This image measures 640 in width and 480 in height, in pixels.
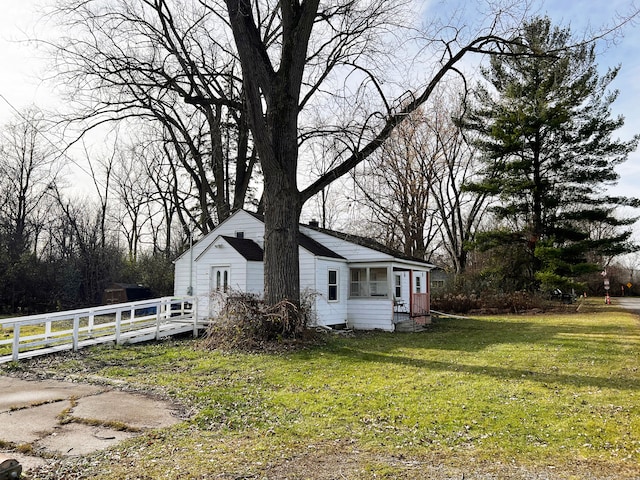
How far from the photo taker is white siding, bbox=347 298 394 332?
1753 cm

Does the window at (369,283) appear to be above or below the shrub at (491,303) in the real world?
above

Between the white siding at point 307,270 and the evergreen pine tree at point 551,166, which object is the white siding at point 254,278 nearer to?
the white siding at point 307,270

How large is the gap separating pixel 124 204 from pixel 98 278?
999 cm

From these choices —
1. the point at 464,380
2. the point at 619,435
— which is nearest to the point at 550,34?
the point at 464,380

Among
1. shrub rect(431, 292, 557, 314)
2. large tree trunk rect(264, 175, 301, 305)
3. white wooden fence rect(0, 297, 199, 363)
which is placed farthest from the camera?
shrub rect(431, 292, 557, 314)

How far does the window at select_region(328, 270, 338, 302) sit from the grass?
5424 mm

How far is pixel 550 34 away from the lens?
26.0 meters

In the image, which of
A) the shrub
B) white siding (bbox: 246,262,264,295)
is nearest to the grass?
white siding (bbox: 246,262,264,295)

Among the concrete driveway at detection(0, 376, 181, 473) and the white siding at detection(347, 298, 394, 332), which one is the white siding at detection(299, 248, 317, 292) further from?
the concrete driveway at detection(0, 376, 181, 473)

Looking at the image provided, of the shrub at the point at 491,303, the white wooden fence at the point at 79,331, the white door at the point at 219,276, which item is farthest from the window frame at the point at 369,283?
the shrub at the point at 491,303

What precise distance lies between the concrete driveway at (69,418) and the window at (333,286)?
35.4 feet

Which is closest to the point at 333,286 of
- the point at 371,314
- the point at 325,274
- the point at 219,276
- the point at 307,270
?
the point at 325,274

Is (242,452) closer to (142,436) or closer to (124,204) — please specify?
(142,436)

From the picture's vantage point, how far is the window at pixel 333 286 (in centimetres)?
1770
